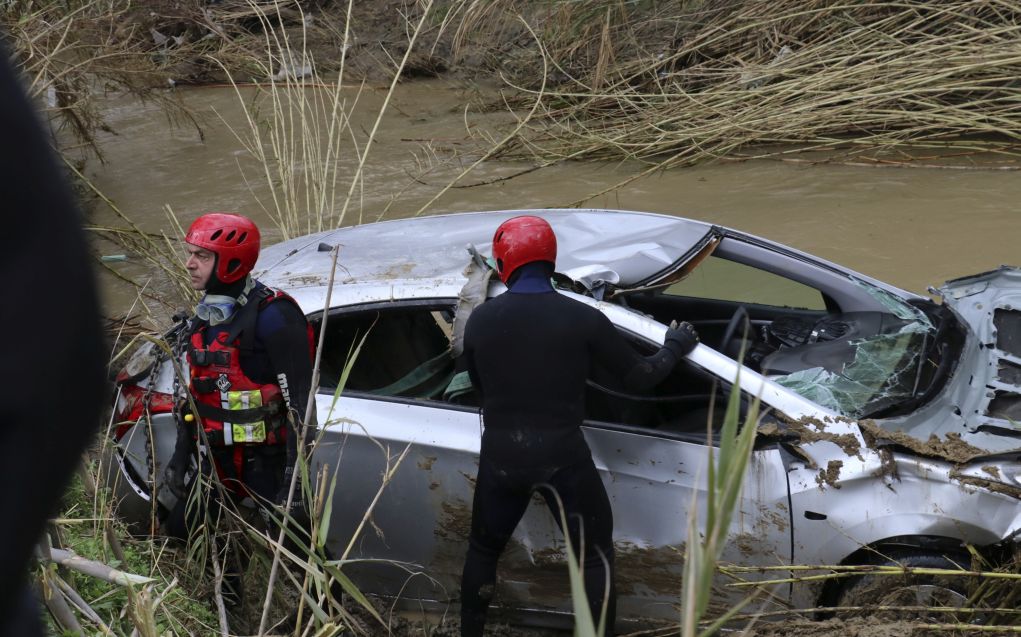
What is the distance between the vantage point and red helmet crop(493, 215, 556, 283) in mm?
3275

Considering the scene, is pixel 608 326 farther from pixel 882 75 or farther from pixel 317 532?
pixel 882 75

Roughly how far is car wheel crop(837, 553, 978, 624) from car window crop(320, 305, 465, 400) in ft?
5.53

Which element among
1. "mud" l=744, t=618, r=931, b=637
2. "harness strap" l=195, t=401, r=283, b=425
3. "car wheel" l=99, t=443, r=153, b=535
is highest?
"harness strap" l=195, t=401, r=283, b=425

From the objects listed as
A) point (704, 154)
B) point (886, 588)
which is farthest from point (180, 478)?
point (704, 154)

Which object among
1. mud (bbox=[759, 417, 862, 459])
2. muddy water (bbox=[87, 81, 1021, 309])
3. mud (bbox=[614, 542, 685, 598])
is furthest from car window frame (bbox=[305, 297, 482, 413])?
muddy water (bbox=[87, 81, 1021, 309])

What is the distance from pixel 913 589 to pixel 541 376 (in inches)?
Answer: 53.7

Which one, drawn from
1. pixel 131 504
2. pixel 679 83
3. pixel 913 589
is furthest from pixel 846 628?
pixel 679 83

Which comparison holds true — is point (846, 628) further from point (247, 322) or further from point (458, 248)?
point (247, 322)

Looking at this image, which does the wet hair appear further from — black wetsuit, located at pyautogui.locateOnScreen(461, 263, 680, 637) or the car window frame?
the car window frame

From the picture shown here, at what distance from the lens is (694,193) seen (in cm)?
912

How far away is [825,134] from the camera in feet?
30.2

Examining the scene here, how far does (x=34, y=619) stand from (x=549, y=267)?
8.03 feet

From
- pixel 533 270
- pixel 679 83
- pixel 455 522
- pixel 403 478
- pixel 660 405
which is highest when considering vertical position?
pixel 679 83

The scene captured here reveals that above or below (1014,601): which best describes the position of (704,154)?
above
